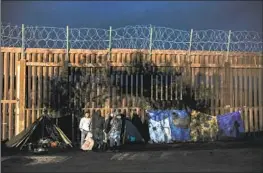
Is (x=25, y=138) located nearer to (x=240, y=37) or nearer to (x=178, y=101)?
(x=178, y=101)

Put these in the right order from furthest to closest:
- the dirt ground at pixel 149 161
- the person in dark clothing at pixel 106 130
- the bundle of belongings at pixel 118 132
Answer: the bundle of belongings at pixel 118 132
the person in dark clothing at pixel 106 130
the dirt ground at pixel 149 161

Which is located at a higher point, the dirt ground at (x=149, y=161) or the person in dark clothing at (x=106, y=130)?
the person in dark clothing at (x=106, y=130)

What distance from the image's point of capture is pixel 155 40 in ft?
53.0

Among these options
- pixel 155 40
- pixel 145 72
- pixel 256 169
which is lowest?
pixel 256 169

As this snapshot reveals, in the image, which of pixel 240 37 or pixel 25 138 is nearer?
pixel 25 138

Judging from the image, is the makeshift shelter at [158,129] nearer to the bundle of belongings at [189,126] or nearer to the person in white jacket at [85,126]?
the bundle of belongings at [189,126]

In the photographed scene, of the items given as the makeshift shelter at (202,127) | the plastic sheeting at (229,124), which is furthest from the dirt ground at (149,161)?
the plastic sheeting at (229,124)

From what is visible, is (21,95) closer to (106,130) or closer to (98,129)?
(98,129)

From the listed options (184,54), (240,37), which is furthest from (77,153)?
(240,37)

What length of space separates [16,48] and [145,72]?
4.41 meters

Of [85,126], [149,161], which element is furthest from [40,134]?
[149,161]

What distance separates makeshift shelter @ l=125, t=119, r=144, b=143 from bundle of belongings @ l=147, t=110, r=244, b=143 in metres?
0.49

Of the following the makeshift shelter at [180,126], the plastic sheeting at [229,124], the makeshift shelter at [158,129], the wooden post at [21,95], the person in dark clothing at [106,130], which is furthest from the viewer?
the plastic sheeting at [229,124]

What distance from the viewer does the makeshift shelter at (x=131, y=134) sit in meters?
15.7
